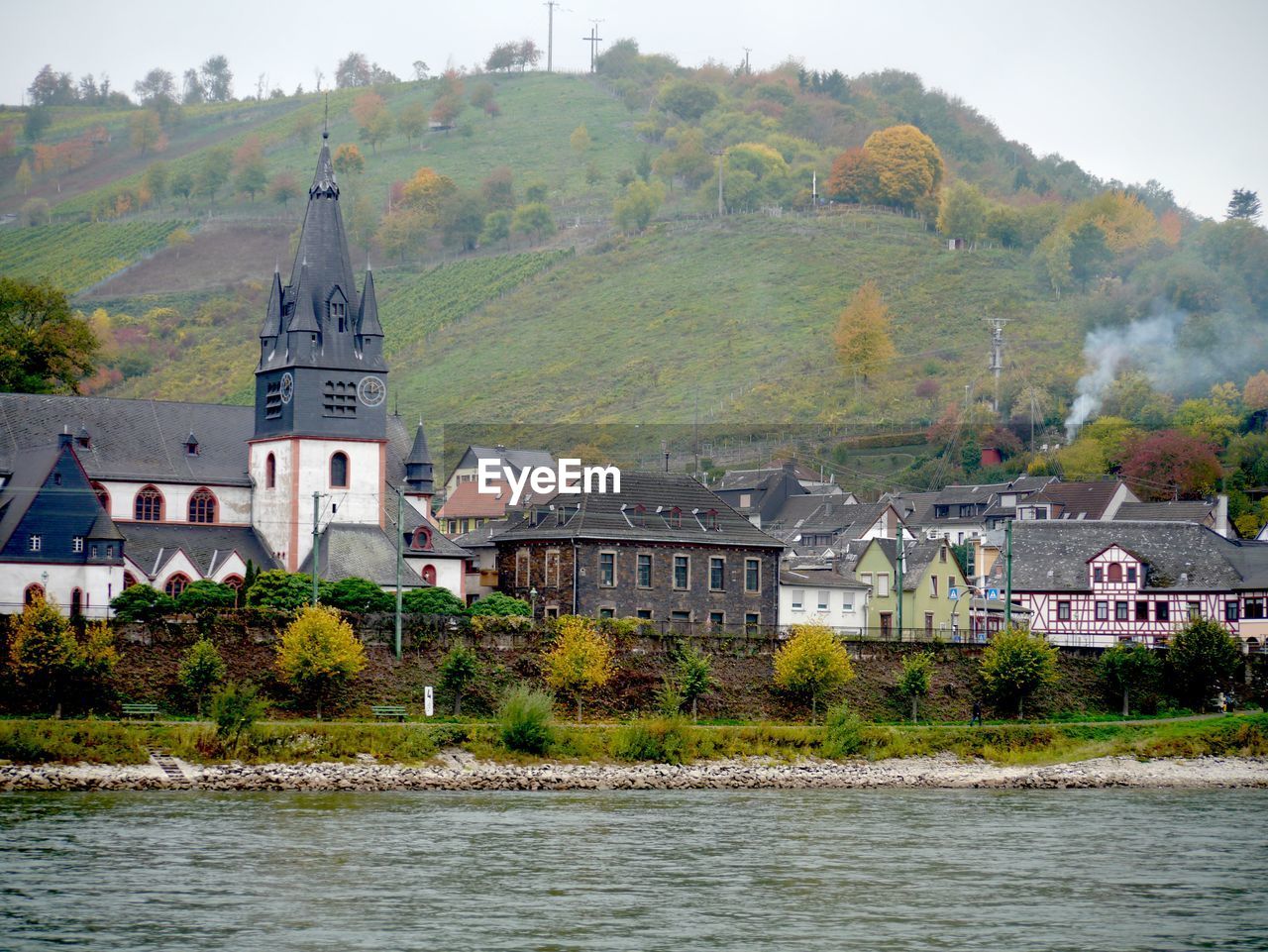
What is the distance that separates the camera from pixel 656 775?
6912 centimetres

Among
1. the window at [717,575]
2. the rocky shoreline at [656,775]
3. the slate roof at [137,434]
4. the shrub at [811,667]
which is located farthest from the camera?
the window at [717,575]

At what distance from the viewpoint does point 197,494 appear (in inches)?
3580

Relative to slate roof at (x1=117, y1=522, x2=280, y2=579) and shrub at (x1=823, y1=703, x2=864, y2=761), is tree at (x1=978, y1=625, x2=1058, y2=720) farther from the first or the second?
slate roof at (x1=117, y1=522, x2=280, y2=579)

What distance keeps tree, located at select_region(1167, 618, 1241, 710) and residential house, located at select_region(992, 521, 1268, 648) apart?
11.0m

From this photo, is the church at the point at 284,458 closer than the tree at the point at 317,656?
No

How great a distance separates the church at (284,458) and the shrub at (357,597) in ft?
17.2

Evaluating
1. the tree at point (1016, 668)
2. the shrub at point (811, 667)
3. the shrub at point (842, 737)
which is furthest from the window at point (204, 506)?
the tree at point (1016, 668)

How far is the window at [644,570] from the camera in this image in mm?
87625

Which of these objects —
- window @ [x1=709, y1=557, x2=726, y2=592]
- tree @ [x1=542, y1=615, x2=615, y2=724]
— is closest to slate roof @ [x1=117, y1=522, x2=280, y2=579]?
tree @ [x1=542, y1=615, x2=615, y2=724]

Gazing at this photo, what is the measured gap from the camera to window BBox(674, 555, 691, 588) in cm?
8850

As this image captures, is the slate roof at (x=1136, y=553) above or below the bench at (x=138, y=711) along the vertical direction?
above

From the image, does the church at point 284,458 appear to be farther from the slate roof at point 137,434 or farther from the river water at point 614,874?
the river water at point 614,874

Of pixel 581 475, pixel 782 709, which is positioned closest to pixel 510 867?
pixel 782 709

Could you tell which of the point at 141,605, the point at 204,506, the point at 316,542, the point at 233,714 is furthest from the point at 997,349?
the point at 233,714
